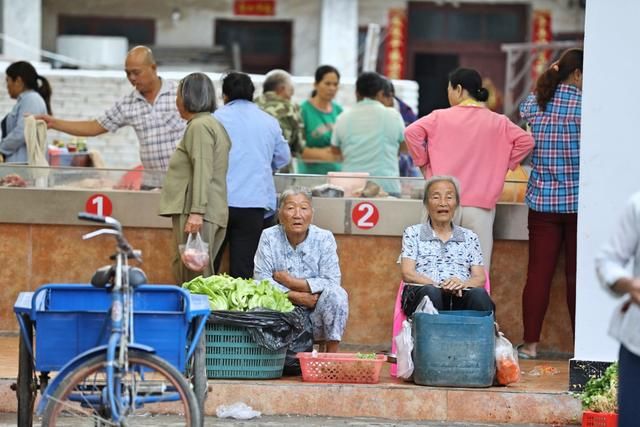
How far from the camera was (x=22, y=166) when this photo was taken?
10500 mm

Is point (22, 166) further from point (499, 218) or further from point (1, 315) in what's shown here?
point (499, 218)

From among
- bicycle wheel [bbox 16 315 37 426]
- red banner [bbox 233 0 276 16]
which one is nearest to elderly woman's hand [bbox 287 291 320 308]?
bicycle wheel [bbox 16 315 37 426]

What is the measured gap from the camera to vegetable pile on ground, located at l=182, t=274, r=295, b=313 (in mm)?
8961

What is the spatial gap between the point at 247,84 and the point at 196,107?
544mm

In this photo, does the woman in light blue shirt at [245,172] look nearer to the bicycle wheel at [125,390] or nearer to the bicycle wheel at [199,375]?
the bicycle wheel at [199,375]

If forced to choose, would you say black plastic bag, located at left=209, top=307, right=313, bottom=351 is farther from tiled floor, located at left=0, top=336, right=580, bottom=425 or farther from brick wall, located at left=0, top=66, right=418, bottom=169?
brick wall, located at left=0, top=66, right=418, bottom=169

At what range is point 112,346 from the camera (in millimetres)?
6699

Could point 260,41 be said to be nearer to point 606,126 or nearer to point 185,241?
point 185,241

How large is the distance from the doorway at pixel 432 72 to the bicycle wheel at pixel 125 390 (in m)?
17.8

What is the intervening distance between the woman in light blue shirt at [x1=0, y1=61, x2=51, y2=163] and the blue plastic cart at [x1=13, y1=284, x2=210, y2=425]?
14.8 feet

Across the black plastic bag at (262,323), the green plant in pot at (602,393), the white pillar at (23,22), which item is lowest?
the green plant in pot at (602,393)

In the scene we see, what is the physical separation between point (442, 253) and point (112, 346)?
3114 millimetres

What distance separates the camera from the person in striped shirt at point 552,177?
32.1ft

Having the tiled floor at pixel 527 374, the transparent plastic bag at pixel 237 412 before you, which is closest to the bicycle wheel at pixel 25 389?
the tiled floor at pixel 527 374
